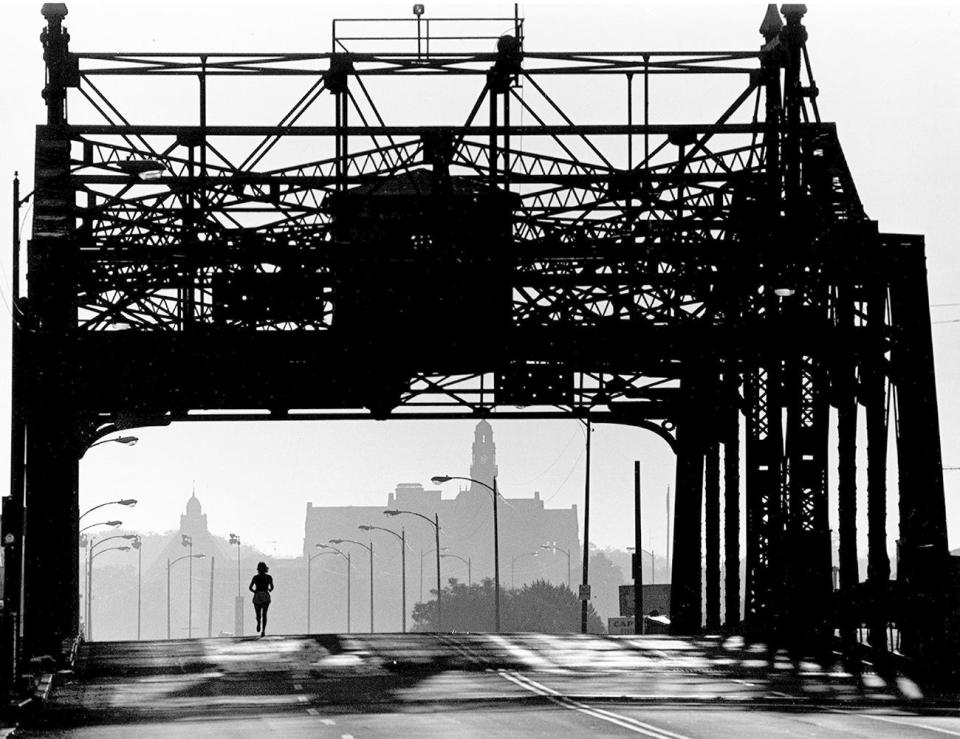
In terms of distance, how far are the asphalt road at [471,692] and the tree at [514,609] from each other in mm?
109532

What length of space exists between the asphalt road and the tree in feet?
359

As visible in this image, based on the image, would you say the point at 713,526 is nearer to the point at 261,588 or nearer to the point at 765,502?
the point at 765,502

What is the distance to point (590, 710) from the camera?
2366 cm

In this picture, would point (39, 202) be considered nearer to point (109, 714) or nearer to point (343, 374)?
point (343, 374)

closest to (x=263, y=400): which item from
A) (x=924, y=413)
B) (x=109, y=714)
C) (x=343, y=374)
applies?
(x=343, y=374)

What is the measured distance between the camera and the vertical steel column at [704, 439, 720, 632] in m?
42.5

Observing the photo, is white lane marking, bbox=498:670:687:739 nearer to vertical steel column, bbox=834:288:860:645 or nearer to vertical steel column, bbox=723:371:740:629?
vertical steel column, bbox=834:288:860:645

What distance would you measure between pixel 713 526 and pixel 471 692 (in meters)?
16.2

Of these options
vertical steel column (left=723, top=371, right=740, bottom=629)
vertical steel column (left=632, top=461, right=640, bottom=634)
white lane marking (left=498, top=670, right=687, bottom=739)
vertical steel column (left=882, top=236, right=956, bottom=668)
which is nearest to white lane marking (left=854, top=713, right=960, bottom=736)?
white lane marking (left=498, top=670, right=687, bottom=739)

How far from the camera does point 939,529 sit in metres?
31.3

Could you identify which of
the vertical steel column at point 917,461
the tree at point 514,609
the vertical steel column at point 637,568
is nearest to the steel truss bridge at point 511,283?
the vertical steel column at point 917,461

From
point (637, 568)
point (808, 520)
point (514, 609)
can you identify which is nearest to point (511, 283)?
point (808, 520)

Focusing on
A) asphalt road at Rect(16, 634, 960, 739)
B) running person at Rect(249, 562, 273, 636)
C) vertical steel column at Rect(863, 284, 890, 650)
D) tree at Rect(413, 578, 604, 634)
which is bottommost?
tree at Rect(413, 578, 604, 634)

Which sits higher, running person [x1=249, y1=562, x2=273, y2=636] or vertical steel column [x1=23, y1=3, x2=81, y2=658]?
vertical steel column [x1=23, y1=3, x2=81, y2=658]
